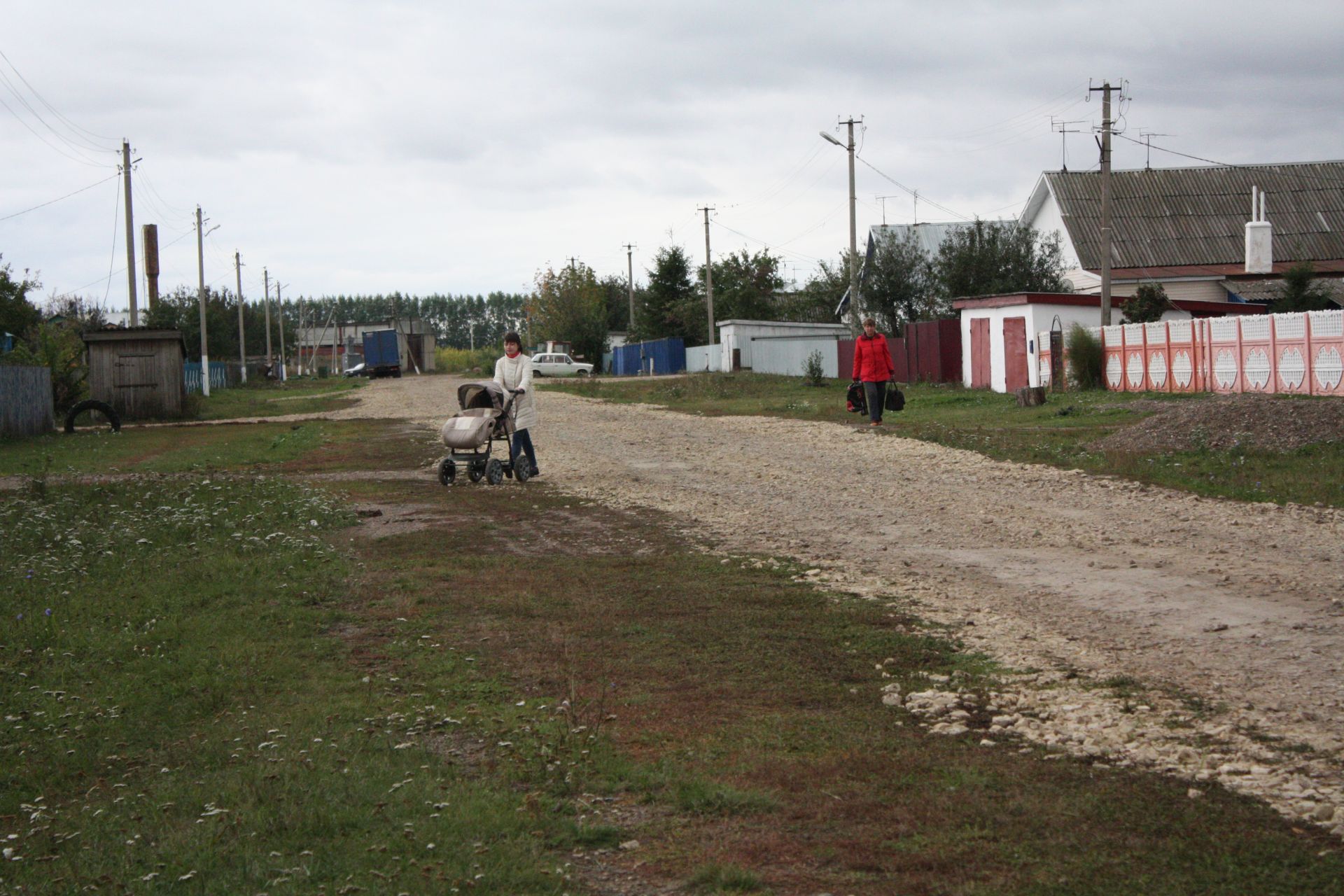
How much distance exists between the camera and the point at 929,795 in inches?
174

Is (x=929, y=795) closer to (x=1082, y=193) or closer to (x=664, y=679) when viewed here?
(x=664, y=679)

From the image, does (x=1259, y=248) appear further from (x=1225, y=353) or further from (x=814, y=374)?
(x=1225, y=353)

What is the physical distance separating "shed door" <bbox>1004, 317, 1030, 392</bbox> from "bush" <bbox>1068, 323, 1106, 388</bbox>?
2095 millimetres

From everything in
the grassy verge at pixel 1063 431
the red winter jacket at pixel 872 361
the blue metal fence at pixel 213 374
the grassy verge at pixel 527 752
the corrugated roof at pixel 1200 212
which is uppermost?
the corrugated roof at pixel 1200 212

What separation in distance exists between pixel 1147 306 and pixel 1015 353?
4235 mm

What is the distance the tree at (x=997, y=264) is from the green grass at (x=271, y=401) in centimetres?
2418

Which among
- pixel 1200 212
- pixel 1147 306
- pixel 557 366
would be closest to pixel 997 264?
pixel 1200 212

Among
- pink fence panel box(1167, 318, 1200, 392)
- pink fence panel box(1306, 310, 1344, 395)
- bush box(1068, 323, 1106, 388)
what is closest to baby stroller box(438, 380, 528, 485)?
pink fence panel box(1306, 310, 1344, 395)

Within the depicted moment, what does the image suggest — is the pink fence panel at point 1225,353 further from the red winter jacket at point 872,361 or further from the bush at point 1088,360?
the red winter jacket at point 872,361

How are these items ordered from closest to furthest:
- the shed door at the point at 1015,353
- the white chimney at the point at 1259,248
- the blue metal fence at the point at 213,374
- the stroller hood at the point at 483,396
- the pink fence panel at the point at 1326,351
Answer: the stroller hood at the point at 483,396 < the pink fence panel at the point at 1326,351 < the shed door at the point at 1015,353 < the white chimney at the point at 1259,248 < the blue metal fence at the point at 213,374

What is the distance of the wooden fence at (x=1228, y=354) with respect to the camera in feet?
78.4

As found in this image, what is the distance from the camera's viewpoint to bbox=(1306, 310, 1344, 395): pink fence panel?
2338 centimetres

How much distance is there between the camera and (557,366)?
72.2 m

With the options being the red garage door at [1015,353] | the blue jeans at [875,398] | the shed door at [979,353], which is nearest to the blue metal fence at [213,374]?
the shed door at [979,353]
